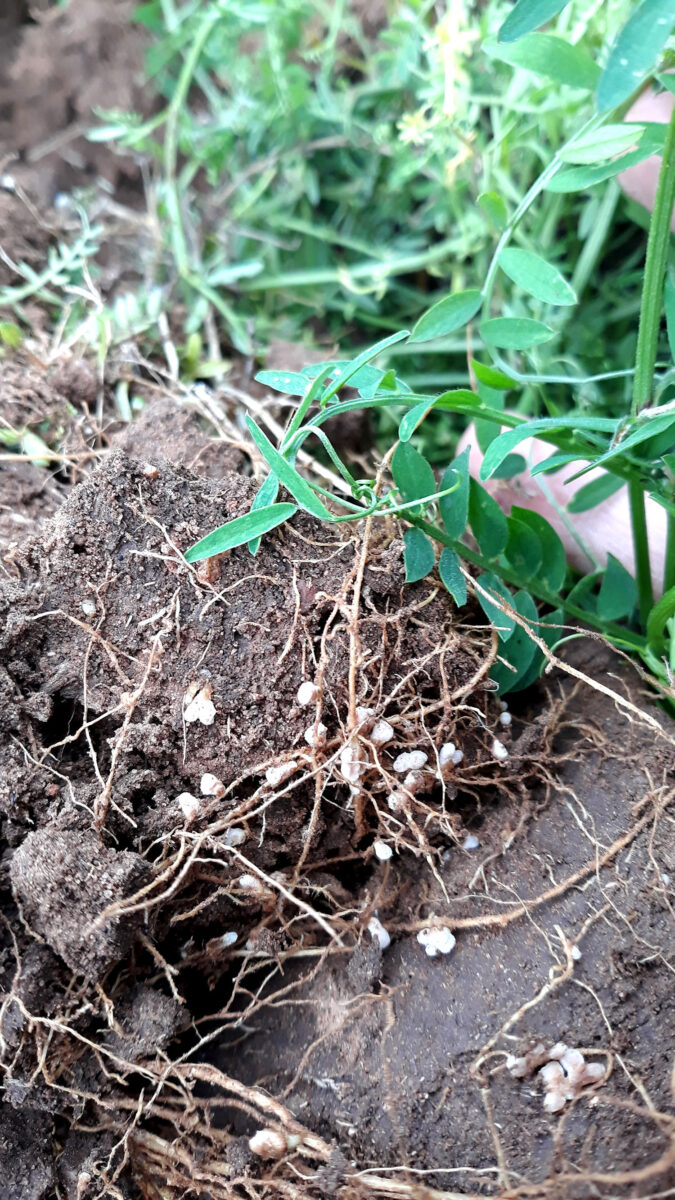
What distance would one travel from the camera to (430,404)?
0.80 m

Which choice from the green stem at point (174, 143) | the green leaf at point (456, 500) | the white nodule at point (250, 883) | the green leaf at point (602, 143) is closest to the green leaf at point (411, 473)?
the green leaf at point (456, 500)

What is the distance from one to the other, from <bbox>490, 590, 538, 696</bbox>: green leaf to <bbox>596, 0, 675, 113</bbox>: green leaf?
0.51 meters

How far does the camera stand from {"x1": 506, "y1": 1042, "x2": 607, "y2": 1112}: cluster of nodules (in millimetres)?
757

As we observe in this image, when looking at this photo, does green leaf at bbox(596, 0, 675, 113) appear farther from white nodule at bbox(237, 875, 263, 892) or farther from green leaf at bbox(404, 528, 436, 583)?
white nodule at bbox(237, 875, 263, 892)

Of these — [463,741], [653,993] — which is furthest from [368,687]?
[653,993]

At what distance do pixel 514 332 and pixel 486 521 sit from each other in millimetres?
217

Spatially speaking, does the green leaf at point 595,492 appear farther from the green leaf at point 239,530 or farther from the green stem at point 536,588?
the green leaf at point 239,530

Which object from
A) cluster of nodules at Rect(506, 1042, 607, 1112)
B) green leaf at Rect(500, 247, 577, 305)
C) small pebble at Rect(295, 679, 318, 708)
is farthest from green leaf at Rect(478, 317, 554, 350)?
cluster of nodules at Rect(506, 1042, 607, 1112)

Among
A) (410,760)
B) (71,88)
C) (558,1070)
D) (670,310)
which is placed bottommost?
(558,1070)

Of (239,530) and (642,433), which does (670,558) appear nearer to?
(642,433)

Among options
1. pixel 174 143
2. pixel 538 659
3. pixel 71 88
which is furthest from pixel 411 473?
pixel 71 88

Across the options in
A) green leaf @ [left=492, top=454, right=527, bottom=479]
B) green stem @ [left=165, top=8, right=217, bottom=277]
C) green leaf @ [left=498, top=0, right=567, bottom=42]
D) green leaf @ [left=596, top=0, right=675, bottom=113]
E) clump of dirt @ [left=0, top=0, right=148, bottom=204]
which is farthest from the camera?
clump of dirt @ [left=0, top=0, right=148, bottom=204]

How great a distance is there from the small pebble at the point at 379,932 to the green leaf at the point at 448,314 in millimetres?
647

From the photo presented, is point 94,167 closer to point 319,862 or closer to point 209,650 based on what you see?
point 209,650
